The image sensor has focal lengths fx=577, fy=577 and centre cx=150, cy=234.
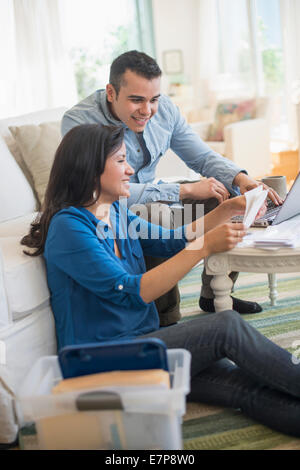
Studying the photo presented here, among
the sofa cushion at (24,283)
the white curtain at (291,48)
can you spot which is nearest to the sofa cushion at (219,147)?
the white curtain at (291,48)

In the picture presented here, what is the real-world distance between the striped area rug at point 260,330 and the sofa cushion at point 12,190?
0.86 m

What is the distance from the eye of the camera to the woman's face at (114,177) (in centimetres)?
161

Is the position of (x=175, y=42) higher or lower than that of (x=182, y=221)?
higher

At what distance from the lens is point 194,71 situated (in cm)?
736

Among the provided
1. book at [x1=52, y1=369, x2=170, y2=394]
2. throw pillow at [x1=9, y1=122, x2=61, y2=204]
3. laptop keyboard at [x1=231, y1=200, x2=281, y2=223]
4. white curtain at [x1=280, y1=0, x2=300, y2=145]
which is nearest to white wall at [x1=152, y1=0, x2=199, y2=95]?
white curtain at [x1=280, y1=0, x2=300, y2=145]

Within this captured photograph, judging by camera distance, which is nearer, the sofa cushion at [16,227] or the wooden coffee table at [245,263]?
the wooden coffee table at [245,263]

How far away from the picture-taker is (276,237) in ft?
5.42

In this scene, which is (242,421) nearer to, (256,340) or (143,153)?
(256,340)

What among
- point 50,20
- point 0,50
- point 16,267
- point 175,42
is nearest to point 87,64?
point 175,42

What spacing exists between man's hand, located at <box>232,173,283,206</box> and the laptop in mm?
82

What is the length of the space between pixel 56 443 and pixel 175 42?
22.0 ft

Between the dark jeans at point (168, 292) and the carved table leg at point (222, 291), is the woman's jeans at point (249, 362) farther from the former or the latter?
the dark jeans at point (168, 292)

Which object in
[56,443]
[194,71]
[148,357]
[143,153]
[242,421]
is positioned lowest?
[242,421]

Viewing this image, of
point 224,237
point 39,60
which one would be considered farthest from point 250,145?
point 224,237
